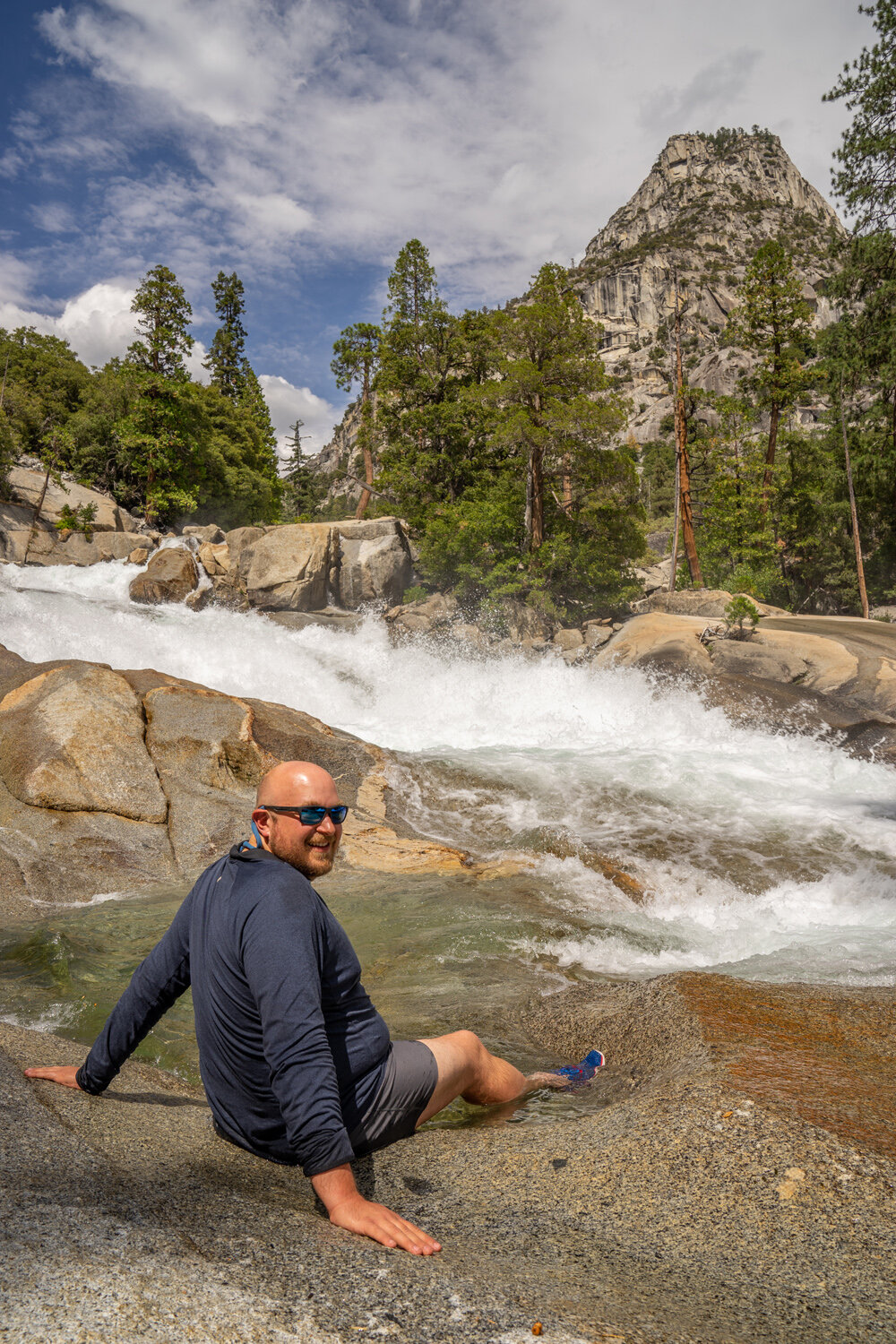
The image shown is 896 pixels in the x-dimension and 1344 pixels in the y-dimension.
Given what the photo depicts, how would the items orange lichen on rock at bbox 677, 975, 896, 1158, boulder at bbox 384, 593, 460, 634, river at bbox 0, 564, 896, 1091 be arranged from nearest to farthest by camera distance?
orange lichen on rock at bbox 677, 975, 896, 1158, river at bbox 0, 564, 896, 1091, boulder at bbox 384, 593, 460, 634

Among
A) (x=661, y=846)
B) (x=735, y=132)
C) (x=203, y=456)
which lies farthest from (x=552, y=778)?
(x=735, y=132)

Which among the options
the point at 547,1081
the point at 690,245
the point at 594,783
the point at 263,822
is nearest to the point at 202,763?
the point at 594,783

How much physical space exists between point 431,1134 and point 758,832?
666 centimetres

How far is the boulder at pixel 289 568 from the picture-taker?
75.8 feet

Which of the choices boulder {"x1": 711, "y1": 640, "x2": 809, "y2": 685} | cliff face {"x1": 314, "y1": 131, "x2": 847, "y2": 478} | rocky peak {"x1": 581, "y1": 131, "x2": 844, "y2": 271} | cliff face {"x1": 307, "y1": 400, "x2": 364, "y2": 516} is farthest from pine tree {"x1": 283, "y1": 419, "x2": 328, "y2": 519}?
rocky peak {"x1": 581, "y1": 131, "x2": 844, "y2": 271}

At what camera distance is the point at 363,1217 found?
180 cm

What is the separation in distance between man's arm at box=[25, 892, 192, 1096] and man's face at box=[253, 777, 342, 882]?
40 centimetres

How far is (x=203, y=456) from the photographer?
3125cm

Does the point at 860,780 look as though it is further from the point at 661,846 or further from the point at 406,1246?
the point at 406,1246

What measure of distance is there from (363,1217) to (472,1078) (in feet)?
3.49

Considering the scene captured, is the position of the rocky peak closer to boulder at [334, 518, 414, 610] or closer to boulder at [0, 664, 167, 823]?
boulder at [334, 518, 414, 610]

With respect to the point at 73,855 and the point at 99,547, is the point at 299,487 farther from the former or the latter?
the point at 73,855

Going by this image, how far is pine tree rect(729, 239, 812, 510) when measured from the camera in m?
24.9

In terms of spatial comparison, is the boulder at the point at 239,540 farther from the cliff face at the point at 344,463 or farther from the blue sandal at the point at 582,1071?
the blue sandal at the point at 582,1071
